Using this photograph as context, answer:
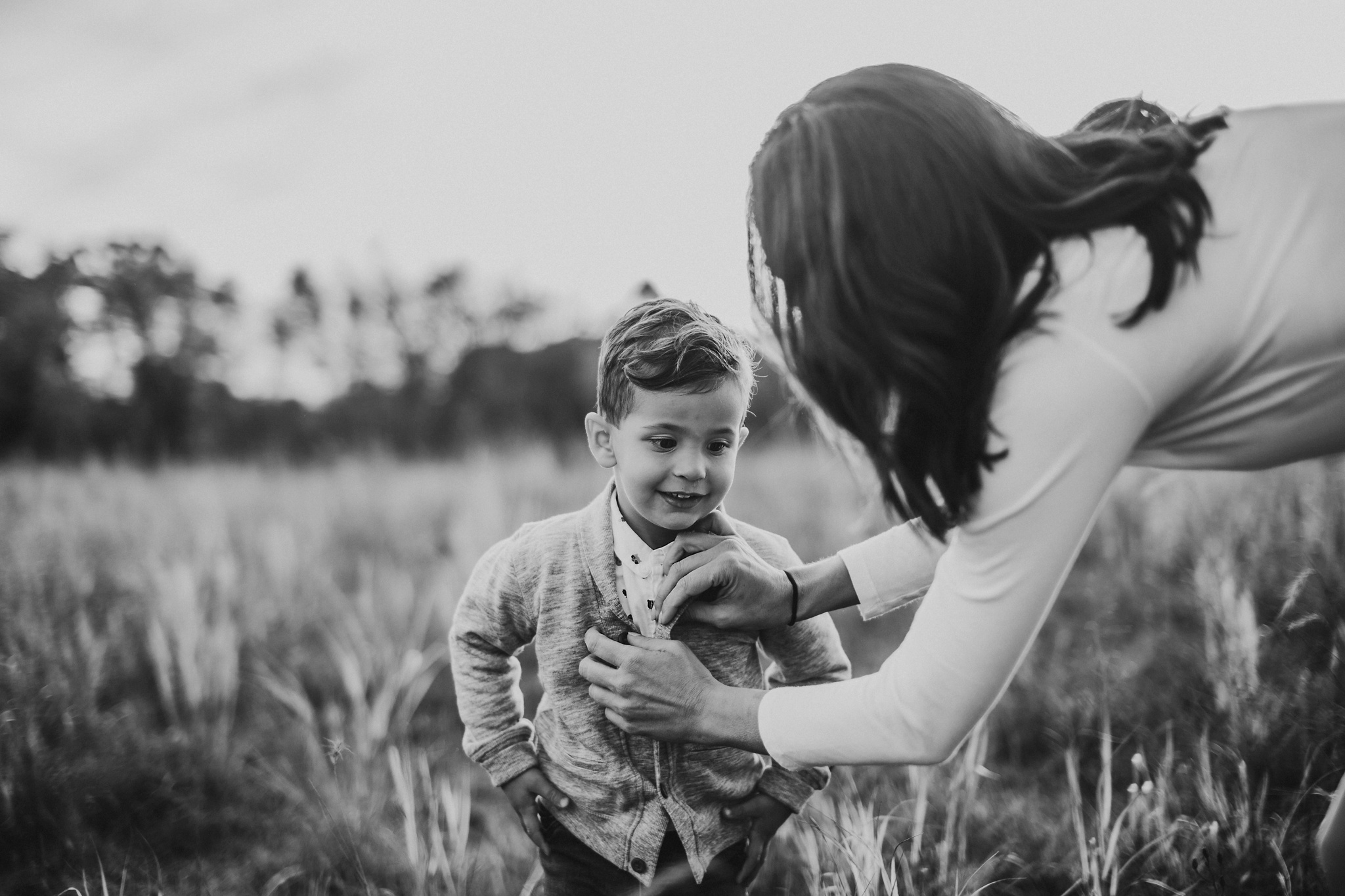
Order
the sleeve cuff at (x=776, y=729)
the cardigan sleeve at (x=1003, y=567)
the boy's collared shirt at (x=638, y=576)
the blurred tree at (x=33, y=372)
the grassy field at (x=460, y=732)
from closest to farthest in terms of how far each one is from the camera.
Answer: the cardigan sleeve at (x=1003, y=567)
the sleeve cuff at (x=776, y=729)
the boy's collared shirt at (x=638, y=576)
the grassy field at (x=460, y=732)
the blurred tree at (x=33, y=372)

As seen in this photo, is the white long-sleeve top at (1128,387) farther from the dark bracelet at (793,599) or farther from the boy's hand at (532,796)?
the boy's hand at (532,796)

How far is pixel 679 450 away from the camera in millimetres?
1623

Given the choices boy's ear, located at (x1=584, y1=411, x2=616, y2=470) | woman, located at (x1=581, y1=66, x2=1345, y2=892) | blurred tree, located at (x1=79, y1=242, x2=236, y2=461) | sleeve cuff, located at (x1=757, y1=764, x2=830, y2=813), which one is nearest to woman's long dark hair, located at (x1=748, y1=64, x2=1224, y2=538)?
woman, located at (x1=581, y1=66, x2=1345, y2=892)

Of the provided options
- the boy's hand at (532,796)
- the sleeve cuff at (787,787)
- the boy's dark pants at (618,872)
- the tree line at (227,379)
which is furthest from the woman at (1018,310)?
the tree line at (227,379)

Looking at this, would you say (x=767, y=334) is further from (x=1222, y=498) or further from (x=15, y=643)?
(x=1222, y=498)

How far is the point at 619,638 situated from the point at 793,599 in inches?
15.0

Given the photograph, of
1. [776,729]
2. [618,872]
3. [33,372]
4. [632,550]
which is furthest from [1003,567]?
[33,372]

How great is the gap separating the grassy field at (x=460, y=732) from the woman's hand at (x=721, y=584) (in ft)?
0.83

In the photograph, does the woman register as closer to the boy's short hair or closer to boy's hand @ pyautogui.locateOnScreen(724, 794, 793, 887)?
the boy's short hair

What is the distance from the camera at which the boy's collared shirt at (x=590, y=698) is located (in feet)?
5.70

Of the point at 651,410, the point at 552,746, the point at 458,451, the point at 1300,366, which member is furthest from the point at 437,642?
the point at 458,451

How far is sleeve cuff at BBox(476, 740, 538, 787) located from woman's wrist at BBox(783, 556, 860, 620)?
2.09 feet

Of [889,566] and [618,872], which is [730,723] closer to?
[618,872]

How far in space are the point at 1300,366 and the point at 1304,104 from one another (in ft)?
1.55
